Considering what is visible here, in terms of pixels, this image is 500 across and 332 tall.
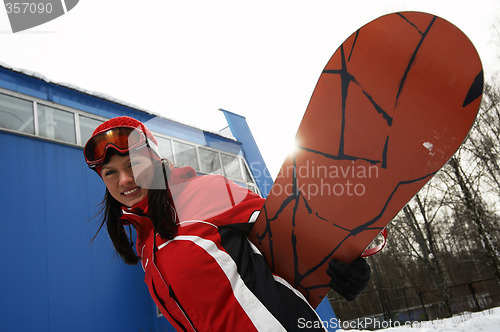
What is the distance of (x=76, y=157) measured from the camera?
18.4ft

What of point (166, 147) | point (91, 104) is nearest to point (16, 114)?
point (91, 104)

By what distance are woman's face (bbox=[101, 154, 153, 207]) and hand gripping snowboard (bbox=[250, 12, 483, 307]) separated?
59cm

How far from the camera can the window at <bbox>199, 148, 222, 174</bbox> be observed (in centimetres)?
825

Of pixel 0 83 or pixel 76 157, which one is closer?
pixel 0 83

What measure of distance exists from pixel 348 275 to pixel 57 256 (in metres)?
4.80

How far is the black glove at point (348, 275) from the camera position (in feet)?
3.97

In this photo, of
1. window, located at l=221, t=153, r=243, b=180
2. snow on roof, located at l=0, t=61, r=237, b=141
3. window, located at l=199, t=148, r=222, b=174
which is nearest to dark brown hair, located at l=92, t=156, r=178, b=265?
snow on roof, located at l=0, t=61, r=237, b=141

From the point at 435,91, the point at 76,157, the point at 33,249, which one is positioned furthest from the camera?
the point at 76,157

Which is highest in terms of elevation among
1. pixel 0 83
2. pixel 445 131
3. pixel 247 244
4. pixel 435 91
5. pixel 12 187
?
pixel 0 83

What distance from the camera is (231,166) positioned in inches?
365

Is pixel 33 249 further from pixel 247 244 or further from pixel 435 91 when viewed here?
pixel 435 91

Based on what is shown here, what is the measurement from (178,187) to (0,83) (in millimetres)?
5658

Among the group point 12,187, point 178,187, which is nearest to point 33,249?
point 12,187

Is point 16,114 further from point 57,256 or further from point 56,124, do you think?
point 57,256
